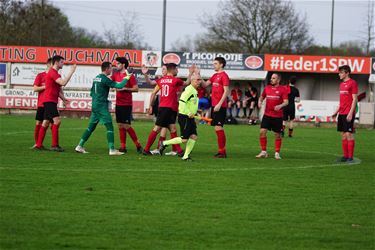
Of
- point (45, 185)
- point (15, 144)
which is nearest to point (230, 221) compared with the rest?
point (45, 185)

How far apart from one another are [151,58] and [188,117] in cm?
2511

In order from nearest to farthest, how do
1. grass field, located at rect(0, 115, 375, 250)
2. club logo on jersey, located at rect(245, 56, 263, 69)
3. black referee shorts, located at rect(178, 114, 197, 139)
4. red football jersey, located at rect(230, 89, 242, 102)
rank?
grass field, located at rect(0, 115, 375, 250) → black referee shorts, located at rect(178, 114, 197, 139) → red football jersey, located at rect(230, 89, 242, 102) → club logo on jersey, located at rect(245, 56, 263, 69)

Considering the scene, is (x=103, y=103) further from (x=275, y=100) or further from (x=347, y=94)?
(x=347, y=94)

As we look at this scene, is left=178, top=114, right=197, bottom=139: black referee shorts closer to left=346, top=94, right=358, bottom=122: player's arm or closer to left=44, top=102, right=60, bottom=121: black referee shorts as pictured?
left=44, top=102, right=60, bottom=121: black referee shorts

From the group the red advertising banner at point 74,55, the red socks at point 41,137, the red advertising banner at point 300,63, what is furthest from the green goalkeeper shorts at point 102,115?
the red advertising banner at point 300,63

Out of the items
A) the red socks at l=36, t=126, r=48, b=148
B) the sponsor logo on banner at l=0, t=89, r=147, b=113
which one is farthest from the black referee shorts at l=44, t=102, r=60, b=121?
the sponsor logo on banner at l=0, t=89, r=147, b=113

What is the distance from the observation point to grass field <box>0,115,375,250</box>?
7.21 meters

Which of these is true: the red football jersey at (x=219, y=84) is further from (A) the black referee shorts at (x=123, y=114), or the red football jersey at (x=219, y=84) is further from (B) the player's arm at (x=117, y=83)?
(A) the black referee shorts at (x=123, y=114)

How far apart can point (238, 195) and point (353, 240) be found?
9.15 ft

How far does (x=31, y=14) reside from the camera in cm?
5206

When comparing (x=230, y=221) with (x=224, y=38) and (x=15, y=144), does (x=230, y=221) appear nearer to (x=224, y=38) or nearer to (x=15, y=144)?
(x=15, y=144)

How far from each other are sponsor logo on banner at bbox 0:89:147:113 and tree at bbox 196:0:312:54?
2455cm

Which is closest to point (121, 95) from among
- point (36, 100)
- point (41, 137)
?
point (41, 137)

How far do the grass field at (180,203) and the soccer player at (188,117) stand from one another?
16.6 inches
